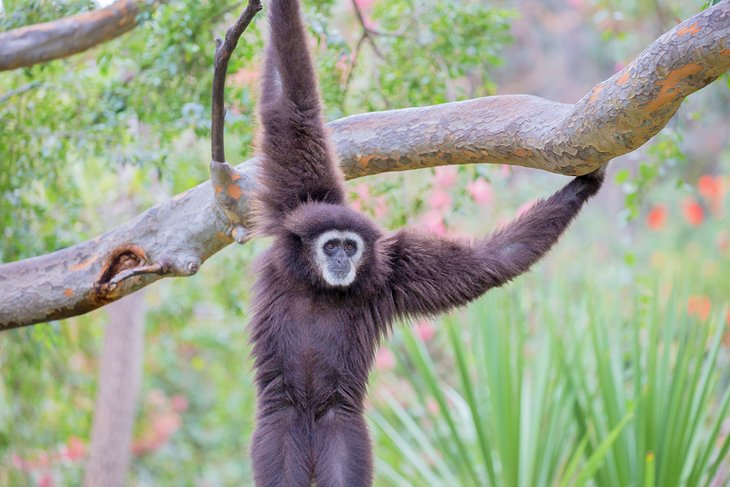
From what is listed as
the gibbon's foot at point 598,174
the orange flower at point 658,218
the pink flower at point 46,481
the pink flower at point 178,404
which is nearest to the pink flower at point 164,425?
the pink flower at point 178,404

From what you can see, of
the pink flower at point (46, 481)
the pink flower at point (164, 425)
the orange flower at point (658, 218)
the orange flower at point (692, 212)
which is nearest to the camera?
the pink flower at point (46, 481)

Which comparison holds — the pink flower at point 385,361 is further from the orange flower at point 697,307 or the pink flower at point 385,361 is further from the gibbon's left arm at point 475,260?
the gibbon's left arm at point 475,260

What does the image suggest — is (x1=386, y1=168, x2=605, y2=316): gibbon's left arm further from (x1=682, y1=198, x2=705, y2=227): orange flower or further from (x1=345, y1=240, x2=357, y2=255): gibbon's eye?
(x1=682, y1=198, x2=705, y2=227): orange flower

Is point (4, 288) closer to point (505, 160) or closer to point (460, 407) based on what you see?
point (505, 160)

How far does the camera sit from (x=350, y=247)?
4164mm

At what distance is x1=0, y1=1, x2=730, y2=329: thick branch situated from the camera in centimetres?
310

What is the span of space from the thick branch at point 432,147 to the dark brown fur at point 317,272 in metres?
0.23

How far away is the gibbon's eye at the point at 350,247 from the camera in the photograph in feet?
13.6

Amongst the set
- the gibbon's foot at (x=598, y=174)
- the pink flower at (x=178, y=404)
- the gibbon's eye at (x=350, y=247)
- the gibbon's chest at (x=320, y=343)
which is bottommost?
the gibbon's chest at (x=320, y=343)

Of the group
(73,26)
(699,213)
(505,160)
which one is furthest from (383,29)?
(699,213)

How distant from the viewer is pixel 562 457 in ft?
18.6

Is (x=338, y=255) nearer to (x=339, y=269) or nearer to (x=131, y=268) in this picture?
(x=339, y=269)

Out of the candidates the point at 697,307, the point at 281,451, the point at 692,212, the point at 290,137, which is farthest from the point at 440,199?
the point at 692,212

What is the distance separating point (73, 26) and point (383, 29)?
231cm
